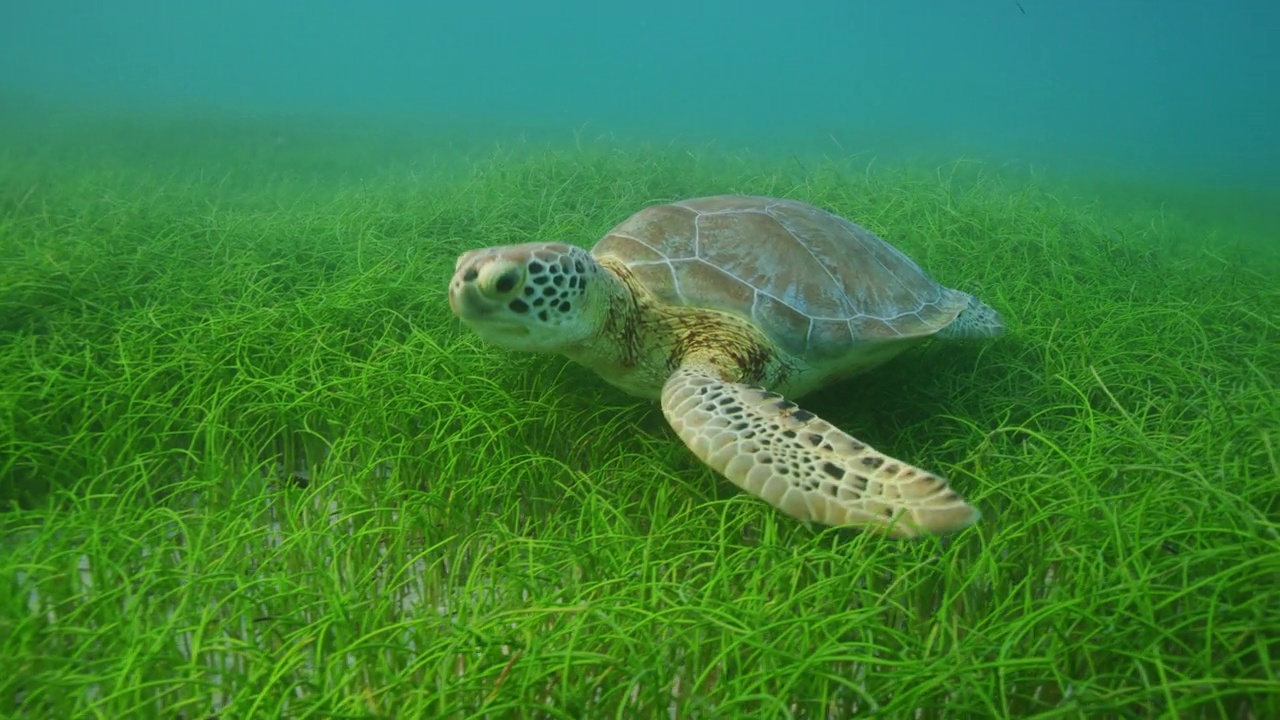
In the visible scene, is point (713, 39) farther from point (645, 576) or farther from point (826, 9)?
point (645, 576)

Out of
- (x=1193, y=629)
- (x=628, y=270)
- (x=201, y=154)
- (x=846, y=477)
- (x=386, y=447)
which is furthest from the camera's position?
(x=201, y=154)

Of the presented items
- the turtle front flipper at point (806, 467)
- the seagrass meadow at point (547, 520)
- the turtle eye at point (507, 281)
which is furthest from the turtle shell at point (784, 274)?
the turtle eye at point (507, 281)

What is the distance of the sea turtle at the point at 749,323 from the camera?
6.48 ft

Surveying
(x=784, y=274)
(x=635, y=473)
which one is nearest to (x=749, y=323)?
(x=784, y=274)

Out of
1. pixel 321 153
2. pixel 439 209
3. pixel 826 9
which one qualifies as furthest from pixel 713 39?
pixel 439 209

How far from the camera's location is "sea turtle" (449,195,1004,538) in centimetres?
198

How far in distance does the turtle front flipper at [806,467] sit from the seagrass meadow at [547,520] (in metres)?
0.10

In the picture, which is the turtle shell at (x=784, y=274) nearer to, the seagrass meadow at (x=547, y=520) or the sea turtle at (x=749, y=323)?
the sea turtle at (x=749, y=323)

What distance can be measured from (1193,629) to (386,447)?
2529 millimetres

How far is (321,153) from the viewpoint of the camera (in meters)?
15.2

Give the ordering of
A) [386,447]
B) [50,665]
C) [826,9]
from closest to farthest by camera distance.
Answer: [50,665], [386,447], [826,9]

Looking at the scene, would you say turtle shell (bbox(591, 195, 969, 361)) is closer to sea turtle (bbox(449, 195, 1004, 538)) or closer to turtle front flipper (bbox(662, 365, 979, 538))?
sea turtle (bbox(449, 195, 1004, 538))

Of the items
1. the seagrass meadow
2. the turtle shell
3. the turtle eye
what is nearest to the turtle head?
the turtle eye

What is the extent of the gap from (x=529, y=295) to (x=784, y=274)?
1196 mm
